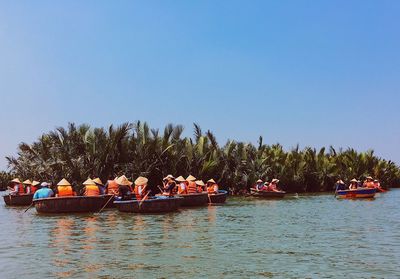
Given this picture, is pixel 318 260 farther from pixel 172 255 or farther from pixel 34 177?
pixel 34 177

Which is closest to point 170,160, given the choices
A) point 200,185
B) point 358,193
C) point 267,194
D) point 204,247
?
point 200,185

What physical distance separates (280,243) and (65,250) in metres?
6.75

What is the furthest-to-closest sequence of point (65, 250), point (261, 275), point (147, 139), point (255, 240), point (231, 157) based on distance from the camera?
point (231, 157), point (147, 139), point (255, 240), point (65, 250), point (261, 275)

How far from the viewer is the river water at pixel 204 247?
11.6 meters

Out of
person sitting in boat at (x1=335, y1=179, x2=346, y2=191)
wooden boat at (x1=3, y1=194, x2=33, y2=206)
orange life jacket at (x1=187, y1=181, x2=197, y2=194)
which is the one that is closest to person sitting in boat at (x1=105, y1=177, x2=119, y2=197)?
orange life jacket at (x1=187, y1=181, x2=197, y2=194)

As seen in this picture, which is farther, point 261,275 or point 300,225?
point 300,225

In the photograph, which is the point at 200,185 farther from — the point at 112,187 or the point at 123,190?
the point at 123,190

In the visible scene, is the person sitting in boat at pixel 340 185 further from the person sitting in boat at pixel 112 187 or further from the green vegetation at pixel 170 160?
the person sitting in boat at pixel 112 187

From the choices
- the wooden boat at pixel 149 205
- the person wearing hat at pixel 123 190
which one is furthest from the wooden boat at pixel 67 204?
the wooden boat at pixel 149 205

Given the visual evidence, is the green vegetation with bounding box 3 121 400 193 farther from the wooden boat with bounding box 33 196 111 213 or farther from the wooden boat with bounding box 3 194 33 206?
the wooden boat with bounding box 33 196 111 213

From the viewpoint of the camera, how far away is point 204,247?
48.8 feet

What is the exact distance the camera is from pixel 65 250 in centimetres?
1481

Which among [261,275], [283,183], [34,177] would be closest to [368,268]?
[261,275]

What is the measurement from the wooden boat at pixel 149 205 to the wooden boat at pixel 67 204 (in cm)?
188
